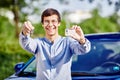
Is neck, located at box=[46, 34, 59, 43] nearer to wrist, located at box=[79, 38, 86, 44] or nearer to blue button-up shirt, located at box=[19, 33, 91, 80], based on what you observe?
blue button-up shirt, located at box=[19, 33, 91, 80]

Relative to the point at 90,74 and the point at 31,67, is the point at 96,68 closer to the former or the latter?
the point at 90,74

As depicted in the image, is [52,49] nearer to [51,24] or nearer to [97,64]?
[51,24]

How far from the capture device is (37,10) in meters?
17.9

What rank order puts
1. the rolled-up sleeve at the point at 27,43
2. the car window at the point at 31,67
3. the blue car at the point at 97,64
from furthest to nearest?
the car window at the point at 31,67, the blue car at the point at 97,64, the rolled-up sleeve at the point at 27,43

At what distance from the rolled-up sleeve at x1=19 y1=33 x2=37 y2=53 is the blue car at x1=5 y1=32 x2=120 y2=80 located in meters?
1.24

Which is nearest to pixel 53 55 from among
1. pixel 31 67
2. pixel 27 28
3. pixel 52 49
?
pixel 52 49

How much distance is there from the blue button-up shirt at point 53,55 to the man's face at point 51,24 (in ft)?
0.35


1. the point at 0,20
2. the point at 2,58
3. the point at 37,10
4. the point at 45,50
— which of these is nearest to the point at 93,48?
the point at 45,50

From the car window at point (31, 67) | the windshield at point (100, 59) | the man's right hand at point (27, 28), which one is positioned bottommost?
the car window at point (31, 67)

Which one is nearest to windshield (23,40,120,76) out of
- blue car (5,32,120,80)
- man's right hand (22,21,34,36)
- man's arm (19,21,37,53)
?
blue car (5,32,120,80)

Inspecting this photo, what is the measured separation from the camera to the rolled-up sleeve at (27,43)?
4421 mm

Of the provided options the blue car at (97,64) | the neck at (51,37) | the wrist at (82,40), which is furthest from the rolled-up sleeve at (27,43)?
the blue car at (97,64)

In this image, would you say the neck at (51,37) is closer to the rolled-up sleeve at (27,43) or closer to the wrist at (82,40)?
the rolled-up sleeve at (27,43)

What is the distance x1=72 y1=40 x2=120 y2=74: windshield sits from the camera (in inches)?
240
